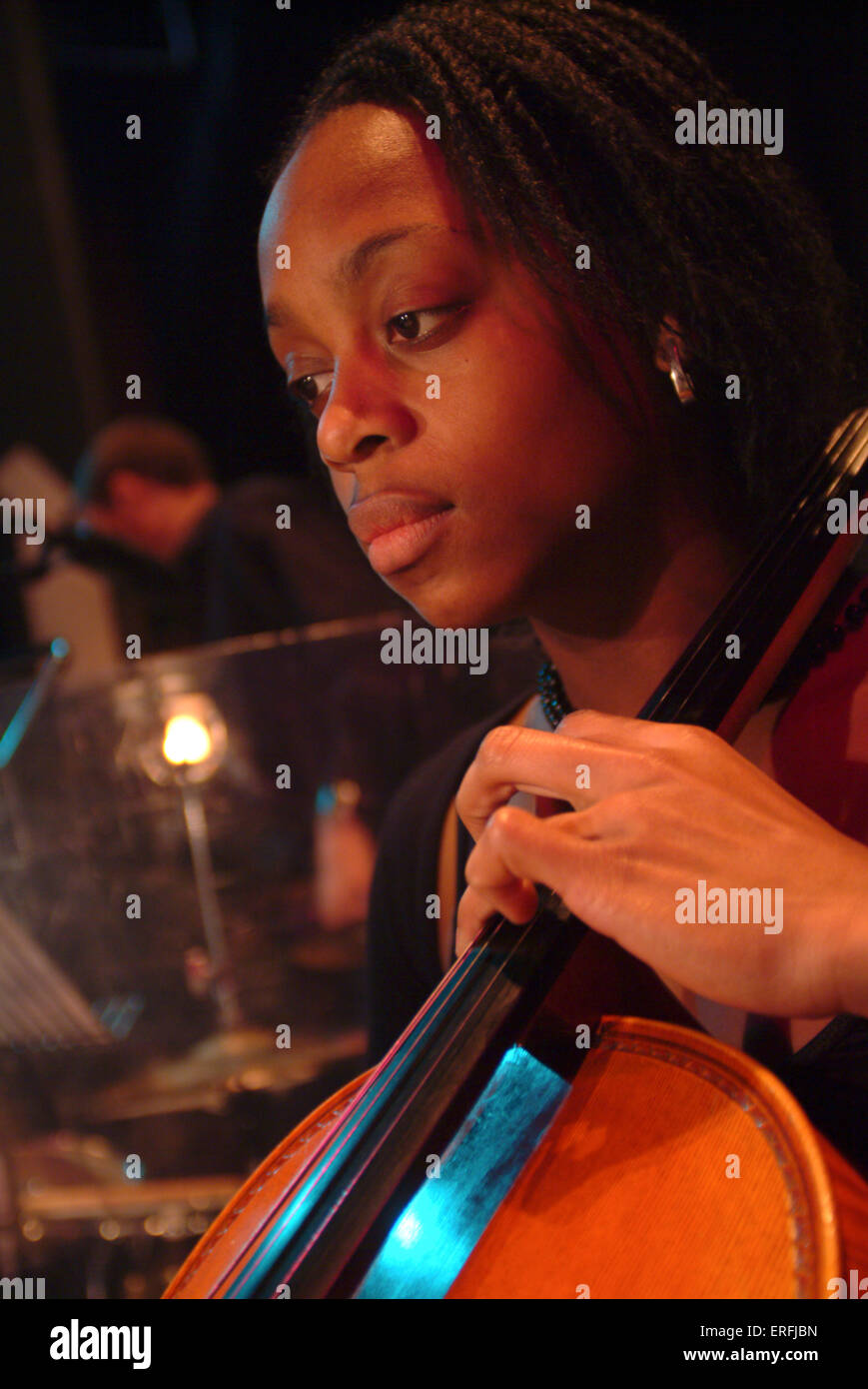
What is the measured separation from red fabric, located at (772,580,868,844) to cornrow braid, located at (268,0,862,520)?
227 mm

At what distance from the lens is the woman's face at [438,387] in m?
0.88

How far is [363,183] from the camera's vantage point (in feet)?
2.96

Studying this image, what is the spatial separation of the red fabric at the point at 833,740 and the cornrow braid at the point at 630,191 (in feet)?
0.74

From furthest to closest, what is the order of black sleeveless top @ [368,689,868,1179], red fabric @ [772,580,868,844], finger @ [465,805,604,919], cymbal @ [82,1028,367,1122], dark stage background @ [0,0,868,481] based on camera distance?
dark stage background @ [0,0,868,481] → cymbal @ [82,1028,367,1122] → black sleeveless top @ [368,689,868,1179] → red fabric @ [772,580,868,844] → finger @ [465,805,604,919]

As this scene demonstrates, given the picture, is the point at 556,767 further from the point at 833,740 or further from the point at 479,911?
the point at 833,740

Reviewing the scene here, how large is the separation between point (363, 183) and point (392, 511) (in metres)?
0.28

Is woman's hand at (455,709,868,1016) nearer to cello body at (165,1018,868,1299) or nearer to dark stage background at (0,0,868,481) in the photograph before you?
cello body at (165,1018,868,1299)

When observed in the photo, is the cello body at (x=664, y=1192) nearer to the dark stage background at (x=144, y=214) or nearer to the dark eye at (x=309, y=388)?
the dark eye at (x=309, y=388)

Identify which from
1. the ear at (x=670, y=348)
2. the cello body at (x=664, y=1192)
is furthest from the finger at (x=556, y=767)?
the ear at (x=670, y=348)

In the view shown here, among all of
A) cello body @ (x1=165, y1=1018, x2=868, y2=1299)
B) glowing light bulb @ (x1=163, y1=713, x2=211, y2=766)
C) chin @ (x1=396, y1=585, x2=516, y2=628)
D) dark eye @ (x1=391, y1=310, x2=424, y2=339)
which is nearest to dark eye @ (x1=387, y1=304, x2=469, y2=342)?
dark eye @ (x1=391, y1=310, x2=424, y2=339)

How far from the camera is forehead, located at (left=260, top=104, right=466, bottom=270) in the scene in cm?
89

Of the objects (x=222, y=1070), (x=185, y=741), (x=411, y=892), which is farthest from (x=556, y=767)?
(x=222, y=1070)

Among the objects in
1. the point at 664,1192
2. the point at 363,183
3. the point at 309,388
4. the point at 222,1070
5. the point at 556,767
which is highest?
the point at 363,183

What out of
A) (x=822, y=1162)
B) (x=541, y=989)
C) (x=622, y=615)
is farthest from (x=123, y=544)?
(x=822, y=1162)
